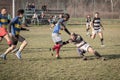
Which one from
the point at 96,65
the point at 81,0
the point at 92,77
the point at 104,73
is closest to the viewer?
the point at 92,77

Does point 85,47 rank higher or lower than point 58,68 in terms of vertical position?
higher

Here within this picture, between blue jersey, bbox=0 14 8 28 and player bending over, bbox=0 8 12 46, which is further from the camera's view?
blue jersey, bbox=0 14 8 28

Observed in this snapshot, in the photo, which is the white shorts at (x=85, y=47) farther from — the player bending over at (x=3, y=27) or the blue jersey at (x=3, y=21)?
the blue jersey at (x=3, y=21)

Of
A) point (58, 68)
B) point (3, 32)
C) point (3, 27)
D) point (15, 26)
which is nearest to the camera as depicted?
point (58, 68)

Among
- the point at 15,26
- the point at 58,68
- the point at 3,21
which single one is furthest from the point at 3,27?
the point at 58,68

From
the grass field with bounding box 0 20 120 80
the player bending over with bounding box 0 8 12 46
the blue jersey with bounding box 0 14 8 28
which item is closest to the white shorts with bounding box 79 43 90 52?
the grass field with bounding box 0 20 120 80

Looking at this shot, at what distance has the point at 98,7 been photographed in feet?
218

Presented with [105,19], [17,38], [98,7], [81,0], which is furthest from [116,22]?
[17,38]

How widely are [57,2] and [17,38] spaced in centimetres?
4848

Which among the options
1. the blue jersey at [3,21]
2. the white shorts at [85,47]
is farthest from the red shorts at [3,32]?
the white shorts at [85,47]

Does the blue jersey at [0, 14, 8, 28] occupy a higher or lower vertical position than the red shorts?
higher

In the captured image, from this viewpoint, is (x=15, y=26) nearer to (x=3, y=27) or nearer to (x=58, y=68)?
(x=3, y=27)

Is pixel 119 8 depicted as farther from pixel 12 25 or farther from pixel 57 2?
pixel 12 25

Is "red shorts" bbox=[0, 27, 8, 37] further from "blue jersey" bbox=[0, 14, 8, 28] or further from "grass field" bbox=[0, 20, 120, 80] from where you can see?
"grass field" bbox=[0, 20, 120, 80]
